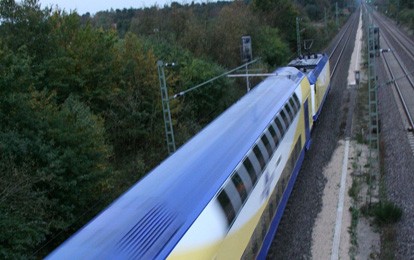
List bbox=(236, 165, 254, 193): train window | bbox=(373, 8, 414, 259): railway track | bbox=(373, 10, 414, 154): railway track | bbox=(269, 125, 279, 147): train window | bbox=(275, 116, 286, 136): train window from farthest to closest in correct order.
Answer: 1. bbox=(373, 10, 414, 154): railway track
2. bbox=(275, 116, 286, 136): train window
3. bbox=(269, 125, 279, 147): train window
4. bbox=(373, 8, 414, 259): railway track
5. bbox=(236, 165, 254, 193): train window

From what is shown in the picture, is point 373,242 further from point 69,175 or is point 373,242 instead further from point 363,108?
point 363,108

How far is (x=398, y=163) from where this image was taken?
54.1 ft

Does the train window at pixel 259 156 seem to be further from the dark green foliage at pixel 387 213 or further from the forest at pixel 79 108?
the forest at pixel 79 108

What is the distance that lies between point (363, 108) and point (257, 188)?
18.2m

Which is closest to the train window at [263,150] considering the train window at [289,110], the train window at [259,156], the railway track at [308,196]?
the train window at [259,156]

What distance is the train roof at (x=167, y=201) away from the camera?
613 cm

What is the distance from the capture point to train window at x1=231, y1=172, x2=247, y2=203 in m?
8.90

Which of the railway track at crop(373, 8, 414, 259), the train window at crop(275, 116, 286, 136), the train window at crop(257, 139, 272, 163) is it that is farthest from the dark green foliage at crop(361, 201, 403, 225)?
the train window at crop(257, 139, 272, 163)

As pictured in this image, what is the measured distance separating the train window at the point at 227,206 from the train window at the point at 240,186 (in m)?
0.60

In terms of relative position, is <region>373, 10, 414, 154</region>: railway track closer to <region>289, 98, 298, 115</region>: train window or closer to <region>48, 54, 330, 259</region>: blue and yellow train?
<region>289, 98, 298, 115</region>: train window

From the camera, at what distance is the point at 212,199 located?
25.2ft

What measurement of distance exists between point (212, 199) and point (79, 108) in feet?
28.6

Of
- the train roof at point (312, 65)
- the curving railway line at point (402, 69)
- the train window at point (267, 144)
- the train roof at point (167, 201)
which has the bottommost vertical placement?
the curving railway line at point (402, 69)

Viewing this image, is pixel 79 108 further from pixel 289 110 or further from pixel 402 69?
pixel 402 69
